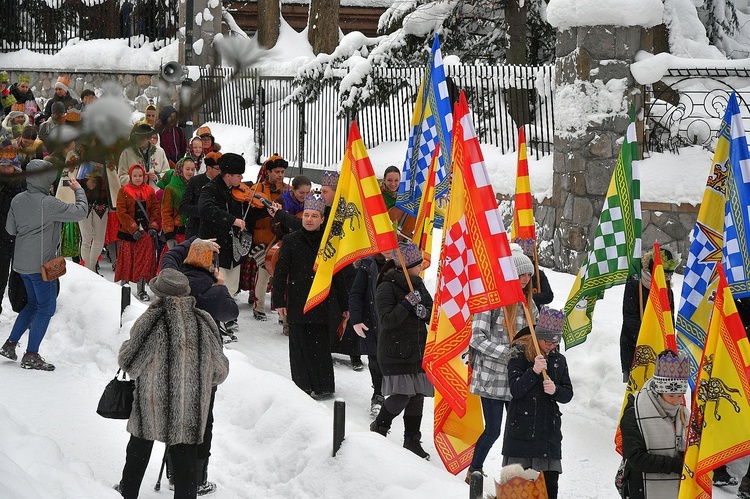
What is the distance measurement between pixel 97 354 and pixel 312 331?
7.59ft

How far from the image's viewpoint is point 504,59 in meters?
18.9

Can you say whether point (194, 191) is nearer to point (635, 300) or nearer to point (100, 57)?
point (635, 300)

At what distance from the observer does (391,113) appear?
17.6 m

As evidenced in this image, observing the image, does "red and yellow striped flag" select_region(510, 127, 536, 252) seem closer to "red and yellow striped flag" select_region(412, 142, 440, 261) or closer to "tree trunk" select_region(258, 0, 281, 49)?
"red and yellow striped flag" select_region(412, 142, 440, 261)

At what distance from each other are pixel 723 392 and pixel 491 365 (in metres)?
1.65

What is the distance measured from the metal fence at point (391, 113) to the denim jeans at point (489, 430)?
437 cm

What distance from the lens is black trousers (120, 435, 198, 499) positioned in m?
6.42

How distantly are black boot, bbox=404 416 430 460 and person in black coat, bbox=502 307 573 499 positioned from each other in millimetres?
1520

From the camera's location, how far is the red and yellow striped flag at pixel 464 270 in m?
6.79

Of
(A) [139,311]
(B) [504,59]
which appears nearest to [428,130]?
(A) [139,311]

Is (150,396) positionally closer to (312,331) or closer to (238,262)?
(312,331)

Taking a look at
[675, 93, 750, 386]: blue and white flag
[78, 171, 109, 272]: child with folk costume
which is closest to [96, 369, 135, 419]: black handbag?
[675, 93, 750, 386]: blue and white flag

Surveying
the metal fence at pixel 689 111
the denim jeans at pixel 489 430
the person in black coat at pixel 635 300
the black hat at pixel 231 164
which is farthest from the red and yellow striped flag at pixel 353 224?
the metal fence at pixel 689 111

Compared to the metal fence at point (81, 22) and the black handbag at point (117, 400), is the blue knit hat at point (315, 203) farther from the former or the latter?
the metal fence at point (81, 22)
